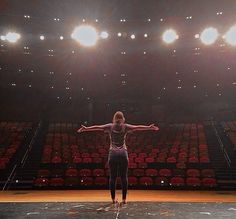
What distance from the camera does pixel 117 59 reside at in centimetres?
1688

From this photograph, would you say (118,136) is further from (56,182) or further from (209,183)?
(209,183)

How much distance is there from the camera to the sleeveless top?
5305 millimetres

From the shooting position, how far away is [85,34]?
12.3 meters

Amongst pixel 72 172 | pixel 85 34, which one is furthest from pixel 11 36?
pixel 72 172

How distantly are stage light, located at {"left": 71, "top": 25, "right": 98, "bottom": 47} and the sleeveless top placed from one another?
7477 millimetres

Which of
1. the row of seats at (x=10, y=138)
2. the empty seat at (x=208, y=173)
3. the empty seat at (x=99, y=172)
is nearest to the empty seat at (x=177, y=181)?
the empty seat at (x=208, y=173)

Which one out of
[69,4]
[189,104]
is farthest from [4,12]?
[189,104]

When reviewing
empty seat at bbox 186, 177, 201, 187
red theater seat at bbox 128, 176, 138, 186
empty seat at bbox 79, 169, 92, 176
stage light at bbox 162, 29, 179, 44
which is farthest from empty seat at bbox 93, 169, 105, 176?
stage light at bbox 162, 29, 179, 44

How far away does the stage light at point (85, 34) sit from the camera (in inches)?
481

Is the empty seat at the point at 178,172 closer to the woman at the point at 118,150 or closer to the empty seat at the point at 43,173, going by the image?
the empty seat at the point at 43,173

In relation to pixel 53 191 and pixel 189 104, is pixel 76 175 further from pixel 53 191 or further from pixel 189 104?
pixel 189 104

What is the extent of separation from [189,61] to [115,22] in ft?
16.9

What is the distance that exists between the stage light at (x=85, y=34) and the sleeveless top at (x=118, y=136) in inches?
294

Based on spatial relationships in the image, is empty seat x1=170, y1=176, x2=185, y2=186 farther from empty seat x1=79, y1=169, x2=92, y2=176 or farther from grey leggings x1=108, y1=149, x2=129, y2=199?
grey leggings x1=108, y1=149, x2=129, y2=199
